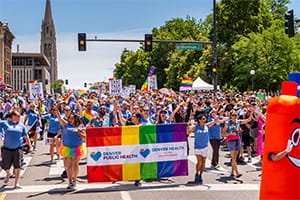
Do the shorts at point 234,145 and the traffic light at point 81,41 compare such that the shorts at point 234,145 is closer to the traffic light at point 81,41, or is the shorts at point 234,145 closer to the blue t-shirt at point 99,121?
the blue t-shirt at point 99,121

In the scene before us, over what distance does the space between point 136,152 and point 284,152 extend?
5.00 meters

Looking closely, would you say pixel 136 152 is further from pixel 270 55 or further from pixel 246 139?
pixel 270 55

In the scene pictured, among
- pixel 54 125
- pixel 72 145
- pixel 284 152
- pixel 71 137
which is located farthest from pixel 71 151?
pixel 284 152

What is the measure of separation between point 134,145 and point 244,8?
36933 mm

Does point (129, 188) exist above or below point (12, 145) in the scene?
below


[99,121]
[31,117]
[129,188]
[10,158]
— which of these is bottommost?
[129,188]

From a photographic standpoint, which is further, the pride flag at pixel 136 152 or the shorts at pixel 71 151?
the pride flag at pixel 136 152

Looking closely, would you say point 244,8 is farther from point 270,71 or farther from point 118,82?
point 118,82

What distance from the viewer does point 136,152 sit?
9117mm

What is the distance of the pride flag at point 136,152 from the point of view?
8.86 meters

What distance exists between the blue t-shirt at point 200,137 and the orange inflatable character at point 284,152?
181 inches

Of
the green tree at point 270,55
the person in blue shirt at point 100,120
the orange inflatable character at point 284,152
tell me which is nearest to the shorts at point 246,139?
the person in blue shirt at point 100,120

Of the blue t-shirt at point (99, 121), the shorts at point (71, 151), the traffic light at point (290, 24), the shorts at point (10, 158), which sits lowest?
the shorts at point (10, 158)

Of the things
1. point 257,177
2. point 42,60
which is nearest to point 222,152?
point 257,177
